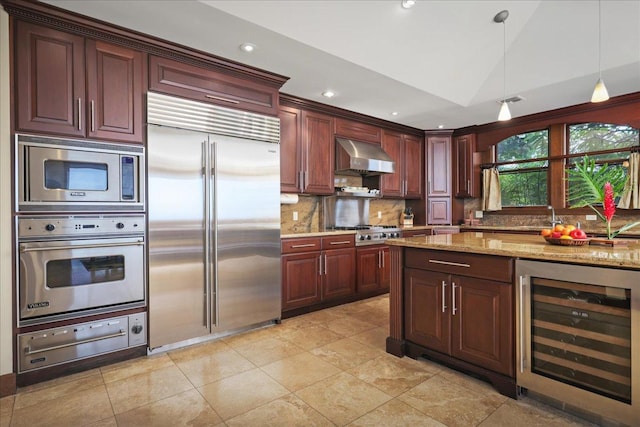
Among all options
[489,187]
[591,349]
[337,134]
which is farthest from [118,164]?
[489,187]

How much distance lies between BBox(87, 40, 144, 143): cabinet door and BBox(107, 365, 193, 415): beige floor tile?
1.75 m

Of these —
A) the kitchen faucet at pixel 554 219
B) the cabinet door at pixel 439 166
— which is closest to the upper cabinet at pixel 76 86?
the cabinet door at pixel 439 166

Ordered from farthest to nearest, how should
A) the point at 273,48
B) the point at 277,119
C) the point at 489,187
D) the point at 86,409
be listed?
1. the point at 489,187
2. the point at 277,119
3. the point at 273,48
4. the point at 86,409

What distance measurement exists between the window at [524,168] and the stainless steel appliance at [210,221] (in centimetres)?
401

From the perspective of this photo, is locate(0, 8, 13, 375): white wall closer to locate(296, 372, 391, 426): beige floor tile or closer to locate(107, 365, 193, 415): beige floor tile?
locate(107, 365, 193, 415): beige floor tile

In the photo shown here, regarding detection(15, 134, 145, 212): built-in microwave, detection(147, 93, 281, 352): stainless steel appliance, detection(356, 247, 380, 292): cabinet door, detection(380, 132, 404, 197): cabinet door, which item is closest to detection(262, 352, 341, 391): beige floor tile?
detection(147, 93, 281, 352): stainless steel appliance

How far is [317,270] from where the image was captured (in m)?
3.93

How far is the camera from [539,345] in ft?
6.66

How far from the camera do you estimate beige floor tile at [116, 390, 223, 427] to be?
183 cm

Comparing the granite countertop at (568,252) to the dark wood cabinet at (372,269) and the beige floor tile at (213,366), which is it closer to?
the beige floor tile at (213,366)

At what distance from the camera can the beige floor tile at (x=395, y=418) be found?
71.7 inches

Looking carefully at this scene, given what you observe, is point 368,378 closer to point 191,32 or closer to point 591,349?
point 591,349

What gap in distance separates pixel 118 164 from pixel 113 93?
0.54m

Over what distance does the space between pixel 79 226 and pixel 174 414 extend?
1458 mm
